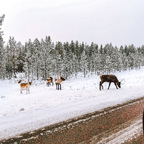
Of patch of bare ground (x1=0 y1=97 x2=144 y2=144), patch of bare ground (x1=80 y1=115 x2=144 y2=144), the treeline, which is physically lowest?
patch of bare ground (x1=0 y1=97 x2=144 y2=144)

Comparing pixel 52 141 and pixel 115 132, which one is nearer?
pixel 52 141

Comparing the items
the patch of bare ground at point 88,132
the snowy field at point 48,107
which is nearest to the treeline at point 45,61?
the snowy field at point 48,107

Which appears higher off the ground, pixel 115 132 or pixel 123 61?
pixel 123 61

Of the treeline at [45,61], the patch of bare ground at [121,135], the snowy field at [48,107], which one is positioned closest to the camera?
the patch of bare ground at [121,135]

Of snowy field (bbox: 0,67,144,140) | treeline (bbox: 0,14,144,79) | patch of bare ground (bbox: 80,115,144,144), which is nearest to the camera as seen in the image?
patch of bare ground (bbox: 80,115,144,144)

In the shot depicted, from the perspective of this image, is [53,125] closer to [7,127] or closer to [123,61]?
[7,127]

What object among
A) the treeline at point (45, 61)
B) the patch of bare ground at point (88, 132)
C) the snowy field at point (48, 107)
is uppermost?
the treeline at point (45, 61)

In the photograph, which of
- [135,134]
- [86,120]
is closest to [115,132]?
[135,134]

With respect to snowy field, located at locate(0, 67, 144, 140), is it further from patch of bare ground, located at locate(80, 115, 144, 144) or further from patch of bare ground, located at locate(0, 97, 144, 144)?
patch of bare ground, located at locate(80, 115, 144, 144)

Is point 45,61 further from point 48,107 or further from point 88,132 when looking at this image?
point 88,132

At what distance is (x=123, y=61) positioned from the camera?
72688mm

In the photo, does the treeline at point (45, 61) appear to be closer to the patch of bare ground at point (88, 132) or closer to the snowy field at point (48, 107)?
the snowy field at point (48, 107)

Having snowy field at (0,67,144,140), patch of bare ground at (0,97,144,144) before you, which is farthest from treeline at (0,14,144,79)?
patch of bare ground at (0,97,144,144)

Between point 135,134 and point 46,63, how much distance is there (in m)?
35.1
